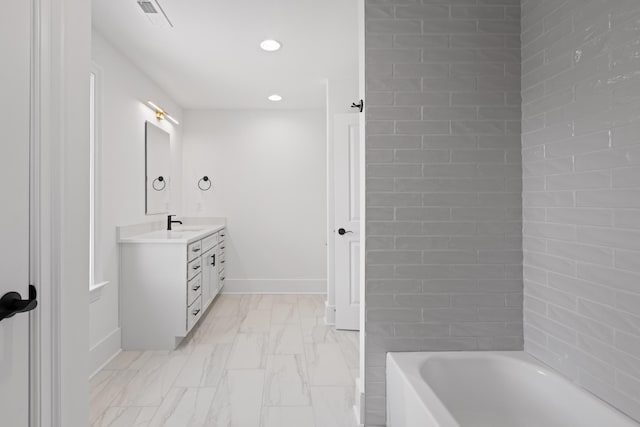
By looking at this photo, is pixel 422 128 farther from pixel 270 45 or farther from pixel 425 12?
pixel 270 45

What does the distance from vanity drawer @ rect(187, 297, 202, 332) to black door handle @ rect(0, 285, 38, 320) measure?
87.1 inches

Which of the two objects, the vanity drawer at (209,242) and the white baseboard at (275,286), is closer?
the vanity drawer at (209,242)

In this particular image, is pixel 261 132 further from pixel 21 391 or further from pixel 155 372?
pixel 21 391

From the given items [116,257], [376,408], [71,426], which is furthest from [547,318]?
[116,257]

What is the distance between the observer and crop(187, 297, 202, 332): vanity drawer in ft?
9.77

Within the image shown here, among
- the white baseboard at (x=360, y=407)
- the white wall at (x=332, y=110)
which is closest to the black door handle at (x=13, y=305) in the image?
the white baseboard at (x=360, y=407)

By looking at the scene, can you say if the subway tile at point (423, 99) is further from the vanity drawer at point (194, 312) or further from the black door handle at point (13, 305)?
the vanity drawer at point (194, 312)

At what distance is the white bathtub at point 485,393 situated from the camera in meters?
1.33

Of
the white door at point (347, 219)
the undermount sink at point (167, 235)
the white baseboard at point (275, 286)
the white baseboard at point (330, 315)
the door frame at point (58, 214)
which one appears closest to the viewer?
the door frame at point (58, 214)

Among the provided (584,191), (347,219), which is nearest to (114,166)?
(347,219)

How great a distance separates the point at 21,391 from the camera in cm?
88

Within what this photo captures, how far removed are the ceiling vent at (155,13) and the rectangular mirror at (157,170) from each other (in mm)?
1266

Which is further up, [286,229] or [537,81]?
[537,81]

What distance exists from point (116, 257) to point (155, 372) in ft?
3.23
